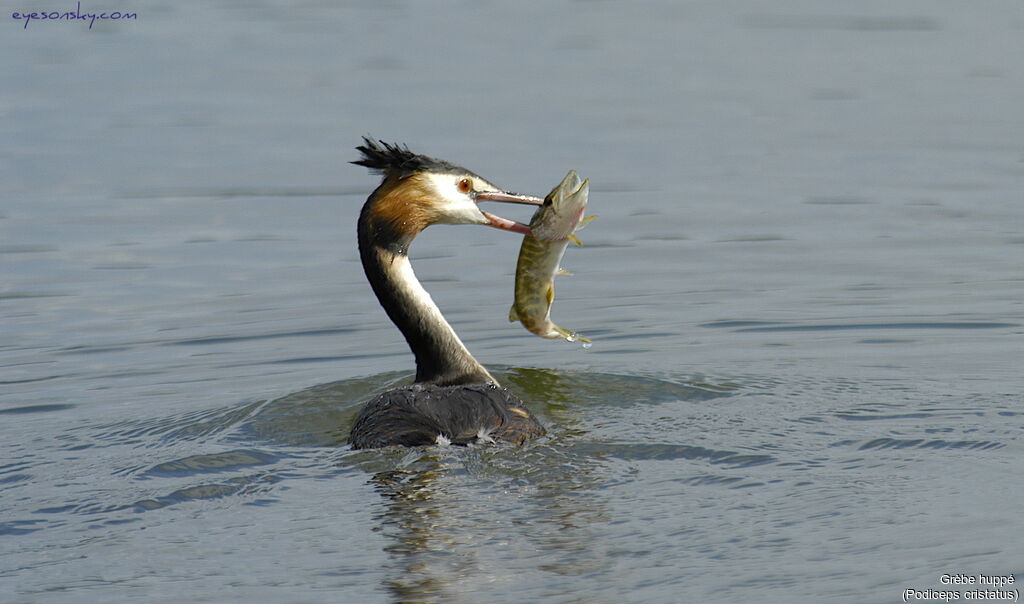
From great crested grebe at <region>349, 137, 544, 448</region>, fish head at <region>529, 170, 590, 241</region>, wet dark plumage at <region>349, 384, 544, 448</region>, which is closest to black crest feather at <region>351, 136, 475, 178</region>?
great crested grebe at <region>349, 137, 544, 448</region>

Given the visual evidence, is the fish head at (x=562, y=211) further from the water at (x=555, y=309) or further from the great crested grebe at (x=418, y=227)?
the water at (x=555, y=309)

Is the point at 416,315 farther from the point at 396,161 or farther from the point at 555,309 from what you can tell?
the point at 555,309

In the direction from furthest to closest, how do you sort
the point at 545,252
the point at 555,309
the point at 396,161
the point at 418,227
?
the point at 555,309 < the point at 545,252 < the point at 418,227 < the point at 396,161

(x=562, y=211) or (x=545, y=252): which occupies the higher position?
(x=562, y=211)

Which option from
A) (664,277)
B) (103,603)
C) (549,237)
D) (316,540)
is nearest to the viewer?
(103,603)

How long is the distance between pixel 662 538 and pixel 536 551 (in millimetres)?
534

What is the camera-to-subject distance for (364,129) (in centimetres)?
1719

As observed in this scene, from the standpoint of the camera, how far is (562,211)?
903cm

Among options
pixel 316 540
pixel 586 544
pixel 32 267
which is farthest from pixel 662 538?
pixel 32 267

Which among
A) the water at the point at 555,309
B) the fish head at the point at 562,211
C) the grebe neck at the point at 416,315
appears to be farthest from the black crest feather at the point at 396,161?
the water at the point at 555,309

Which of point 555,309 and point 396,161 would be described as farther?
point 555,309

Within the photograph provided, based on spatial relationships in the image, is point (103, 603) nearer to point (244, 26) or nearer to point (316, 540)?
point (316, 540)

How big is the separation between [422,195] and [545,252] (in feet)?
2.68

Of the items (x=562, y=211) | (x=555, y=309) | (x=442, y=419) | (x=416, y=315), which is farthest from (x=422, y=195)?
(x=555, y=309)
